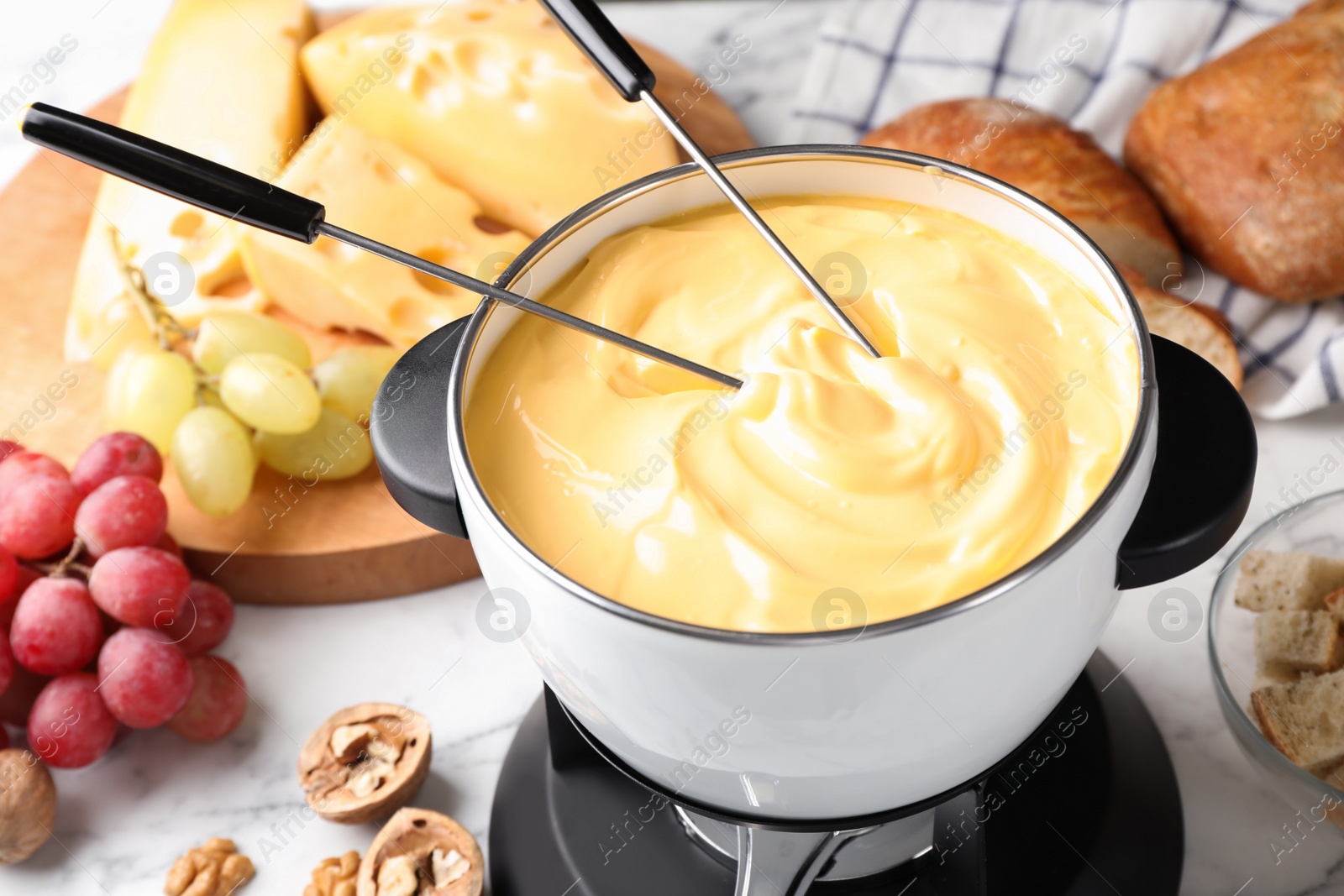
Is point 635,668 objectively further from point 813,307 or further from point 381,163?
point 381,163

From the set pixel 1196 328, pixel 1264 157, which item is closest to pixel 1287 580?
pixel 1196 328

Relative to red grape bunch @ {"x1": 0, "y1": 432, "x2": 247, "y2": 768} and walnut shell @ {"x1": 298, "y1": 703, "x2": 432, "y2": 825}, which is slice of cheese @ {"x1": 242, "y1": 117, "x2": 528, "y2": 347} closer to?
red grape bunch @ {"x1": 0, "y1": 432, "x2": 247, "y2": 768}

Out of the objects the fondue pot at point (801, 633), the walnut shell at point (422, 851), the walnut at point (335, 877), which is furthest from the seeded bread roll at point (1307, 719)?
the walnut at point (335, 877)

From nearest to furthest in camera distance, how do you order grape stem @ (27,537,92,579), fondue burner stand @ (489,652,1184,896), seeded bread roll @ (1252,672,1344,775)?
fondue burner stand @ (489,652,1184,896) → seeded bread roll @ (1252,672,1344,775) → grape stem @ (27,537,92,579)

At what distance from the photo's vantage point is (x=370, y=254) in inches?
53.6

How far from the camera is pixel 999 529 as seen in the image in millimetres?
645

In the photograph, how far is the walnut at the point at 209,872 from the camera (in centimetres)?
100

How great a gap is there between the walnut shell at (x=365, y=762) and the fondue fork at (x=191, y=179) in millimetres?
509

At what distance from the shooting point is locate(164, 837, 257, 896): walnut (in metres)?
1.00

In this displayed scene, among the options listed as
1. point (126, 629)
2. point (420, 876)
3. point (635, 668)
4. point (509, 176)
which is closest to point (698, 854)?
point (420, 876)

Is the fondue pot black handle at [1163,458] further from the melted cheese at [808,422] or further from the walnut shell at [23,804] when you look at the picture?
the walnut shell at [23,804]

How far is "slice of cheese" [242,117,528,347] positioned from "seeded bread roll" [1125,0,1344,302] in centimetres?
78

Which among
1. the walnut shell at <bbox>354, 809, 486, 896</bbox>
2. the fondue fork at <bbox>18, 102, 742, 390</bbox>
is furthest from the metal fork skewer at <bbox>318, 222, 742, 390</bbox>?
the walnut shell at <bbox>354, 809, 486, 896</bbox>

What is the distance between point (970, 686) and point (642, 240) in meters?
0.40
